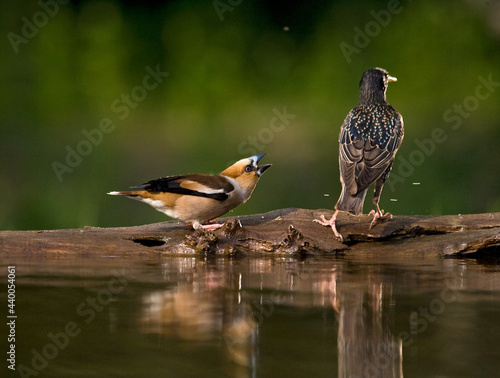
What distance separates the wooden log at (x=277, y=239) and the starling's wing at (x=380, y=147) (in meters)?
0.36

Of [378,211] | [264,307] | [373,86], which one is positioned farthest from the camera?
[373,86]

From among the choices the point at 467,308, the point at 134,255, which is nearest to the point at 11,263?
the point at 134,255

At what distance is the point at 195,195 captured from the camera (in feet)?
19.1

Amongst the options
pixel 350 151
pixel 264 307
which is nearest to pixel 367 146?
pixel 350 151

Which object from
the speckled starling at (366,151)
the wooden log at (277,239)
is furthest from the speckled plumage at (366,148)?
the wooden log at (277,239)

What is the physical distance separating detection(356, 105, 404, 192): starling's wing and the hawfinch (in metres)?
0.97

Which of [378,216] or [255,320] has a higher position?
[378,216]

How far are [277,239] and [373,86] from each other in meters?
2.32

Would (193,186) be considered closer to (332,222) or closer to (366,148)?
(332,222)

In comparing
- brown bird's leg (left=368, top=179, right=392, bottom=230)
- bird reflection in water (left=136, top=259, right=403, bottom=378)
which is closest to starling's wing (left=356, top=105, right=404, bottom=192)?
brown bird's leg (left=368, top=179, right=392, bottom=230)

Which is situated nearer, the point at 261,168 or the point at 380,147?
the point at 261,168

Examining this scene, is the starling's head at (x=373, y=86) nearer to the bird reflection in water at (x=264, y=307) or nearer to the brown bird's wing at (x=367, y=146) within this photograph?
the brown bird's wing at (x=367, y=146)

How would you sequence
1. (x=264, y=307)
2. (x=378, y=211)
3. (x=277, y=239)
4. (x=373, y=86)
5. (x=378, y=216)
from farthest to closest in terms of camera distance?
(x=373, y=86)
(x=378, y=211)
(x=378, y=216)
(x=277, y=239)
(x=264, y=307)

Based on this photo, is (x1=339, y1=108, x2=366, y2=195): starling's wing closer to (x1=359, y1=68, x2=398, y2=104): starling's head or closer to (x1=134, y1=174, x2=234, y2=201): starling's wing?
(x1=359, y1=68, x2=398, y2=104): starling's head
